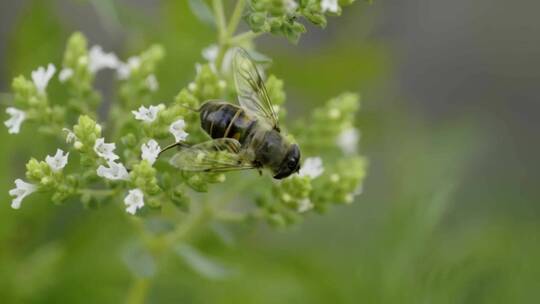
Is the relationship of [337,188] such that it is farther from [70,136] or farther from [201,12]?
[70,136]

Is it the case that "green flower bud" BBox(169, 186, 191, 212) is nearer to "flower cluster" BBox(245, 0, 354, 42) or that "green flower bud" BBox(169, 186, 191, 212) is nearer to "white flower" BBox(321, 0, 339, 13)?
"flower cluster" BBox(245, 0, 354, 42)

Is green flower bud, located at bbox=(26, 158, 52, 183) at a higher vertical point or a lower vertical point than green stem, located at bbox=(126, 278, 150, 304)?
lower

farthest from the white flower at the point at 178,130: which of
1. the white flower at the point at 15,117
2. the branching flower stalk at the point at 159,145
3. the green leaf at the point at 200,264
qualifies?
the green leaf at the point at 200,264

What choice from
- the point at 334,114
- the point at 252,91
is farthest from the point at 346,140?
the point at 252,91

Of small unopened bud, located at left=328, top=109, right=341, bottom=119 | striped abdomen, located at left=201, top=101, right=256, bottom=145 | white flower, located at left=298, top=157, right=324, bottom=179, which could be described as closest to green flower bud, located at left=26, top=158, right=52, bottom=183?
striped abdomen, located at left=201, top=101, right=256, bottom=145

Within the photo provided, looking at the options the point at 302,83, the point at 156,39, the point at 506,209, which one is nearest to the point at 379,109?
the point at 302,83

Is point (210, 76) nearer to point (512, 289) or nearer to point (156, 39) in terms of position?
point (156, 39)
